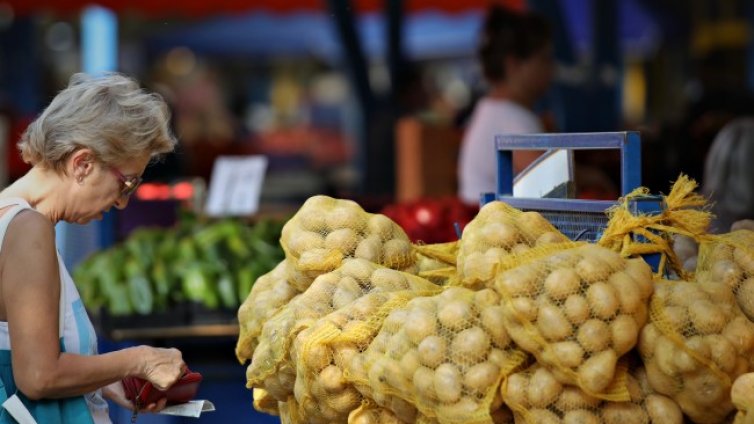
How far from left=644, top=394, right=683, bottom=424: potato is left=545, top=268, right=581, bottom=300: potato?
26 cm

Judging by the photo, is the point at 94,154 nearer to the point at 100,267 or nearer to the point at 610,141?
the point at 610,141

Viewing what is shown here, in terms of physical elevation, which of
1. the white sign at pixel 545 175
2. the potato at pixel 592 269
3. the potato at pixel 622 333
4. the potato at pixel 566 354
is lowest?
the potato at pixel 566 354

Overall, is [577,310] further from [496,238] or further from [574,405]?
[496,238]

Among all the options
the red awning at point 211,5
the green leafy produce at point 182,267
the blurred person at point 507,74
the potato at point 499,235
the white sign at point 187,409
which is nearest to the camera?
the potato at point 499,235

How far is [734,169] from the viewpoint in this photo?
5.57 m

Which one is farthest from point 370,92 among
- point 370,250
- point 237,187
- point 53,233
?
point 53,233

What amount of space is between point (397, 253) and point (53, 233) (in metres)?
0.86

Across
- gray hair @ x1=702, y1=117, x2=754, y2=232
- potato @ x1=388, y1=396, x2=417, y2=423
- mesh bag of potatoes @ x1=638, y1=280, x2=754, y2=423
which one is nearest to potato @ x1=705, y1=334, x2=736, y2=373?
mesh bag of potatoes @ x1=638, y1=280, x2=754, y2=423

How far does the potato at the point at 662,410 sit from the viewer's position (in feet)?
7.36

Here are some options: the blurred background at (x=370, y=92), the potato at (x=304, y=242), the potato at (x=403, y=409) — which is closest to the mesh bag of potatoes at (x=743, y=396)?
the potato at (x=403, y=409)

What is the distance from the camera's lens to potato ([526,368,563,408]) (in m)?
2.25

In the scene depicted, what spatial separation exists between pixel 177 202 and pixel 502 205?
4683 mm

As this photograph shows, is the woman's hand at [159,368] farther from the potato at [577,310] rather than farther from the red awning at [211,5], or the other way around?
the red awning at [211,5]

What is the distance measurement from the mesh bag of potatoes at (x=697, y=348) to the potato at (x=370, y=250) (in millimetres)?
825
